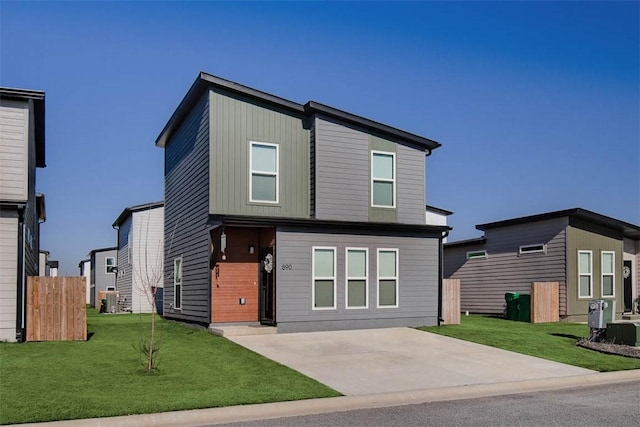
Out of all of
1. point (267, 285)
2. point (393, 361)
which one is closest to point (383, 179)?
point (267, 285)

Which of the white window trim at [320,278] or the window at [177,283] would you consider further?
the window at [177,283]

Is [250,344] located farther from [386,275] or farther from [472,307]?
[472,307]

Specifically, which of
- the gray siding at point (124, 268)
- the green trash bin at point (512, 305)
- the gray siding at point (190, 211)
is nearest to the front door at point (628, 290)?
the green trash bin at point (512, 305)

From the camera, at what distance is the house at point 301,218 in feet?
57.8

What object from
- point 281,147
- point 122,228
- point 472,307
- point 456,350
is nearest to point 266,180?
point 281,147

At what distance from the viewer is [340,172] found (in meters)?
19.1

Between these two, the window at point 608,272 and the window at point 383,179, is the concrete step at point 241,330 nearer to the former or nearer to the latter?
the window at point 383,179

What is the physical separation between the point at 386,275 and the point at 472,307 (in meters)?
10.6

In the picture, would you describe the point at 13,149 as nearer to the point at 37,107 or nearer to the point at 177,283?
the point at 37,107

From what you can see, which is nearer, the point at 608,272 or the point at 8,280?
the point at 8,280

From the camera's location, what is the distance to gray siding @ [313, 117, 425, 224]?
61.7ft

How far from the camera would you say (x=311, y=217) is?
1878cm

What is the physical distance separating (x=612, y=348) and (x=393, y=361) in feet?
19.1

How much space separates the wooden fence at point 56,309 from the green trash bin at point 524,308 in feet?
51.2
